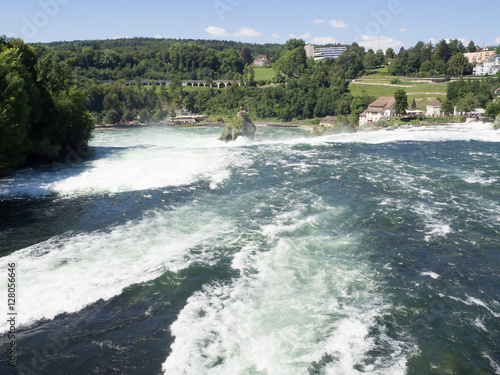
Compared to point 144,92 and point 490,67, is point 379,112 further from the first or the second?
point 490,67

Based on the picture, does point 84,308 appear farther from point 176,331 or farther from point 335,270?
point 335,270

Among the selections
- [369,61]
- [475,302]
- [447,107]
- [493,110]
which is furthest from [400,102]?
[475,302]

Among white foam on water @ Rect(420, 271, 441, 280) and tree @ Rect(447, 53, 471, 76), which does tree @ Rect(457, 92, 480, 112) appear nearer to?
tree @ Rect(447, 53, 471, 76)

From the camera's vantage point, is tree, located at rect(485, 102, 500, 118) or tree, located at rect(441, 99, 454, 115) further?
tree, located at rect(441, 99, 454, 115)

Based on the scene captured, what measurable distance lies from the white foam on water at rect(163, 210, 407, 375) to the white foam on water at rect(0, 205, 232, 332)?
3257 mm

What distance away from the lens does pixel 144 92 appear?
139500 mm

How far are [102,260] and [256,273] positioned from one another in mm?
7944

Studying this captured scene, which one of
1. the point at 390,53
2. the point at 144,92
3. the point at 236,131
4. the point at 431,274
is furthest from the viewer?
the point at 390,53

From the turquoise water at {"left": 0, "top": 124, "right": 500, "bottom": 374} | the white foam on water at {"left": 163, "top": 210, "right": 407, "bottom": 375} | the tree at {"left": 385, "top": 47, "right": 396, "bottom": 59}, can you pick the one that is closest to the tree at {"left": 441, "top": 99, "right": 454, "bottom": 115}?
the turquoise water at {"left": 0, "top": 124, "right": 500, "bottom": 374}

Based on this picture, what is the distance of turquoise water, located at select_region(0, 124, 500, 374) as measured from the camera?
12172mm

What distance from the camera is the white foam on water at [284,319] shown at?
11.7 meters

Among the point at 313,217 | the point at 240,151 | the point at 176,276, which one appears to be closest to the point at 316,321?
the point at 176,276

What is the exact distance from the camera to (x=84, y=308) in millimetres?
14758

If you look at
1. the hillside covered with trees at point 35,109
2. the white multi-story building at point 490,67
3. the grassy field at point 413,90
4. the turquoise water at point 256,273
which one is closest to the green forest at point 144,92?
the hillside covered with trees at point 35,109
